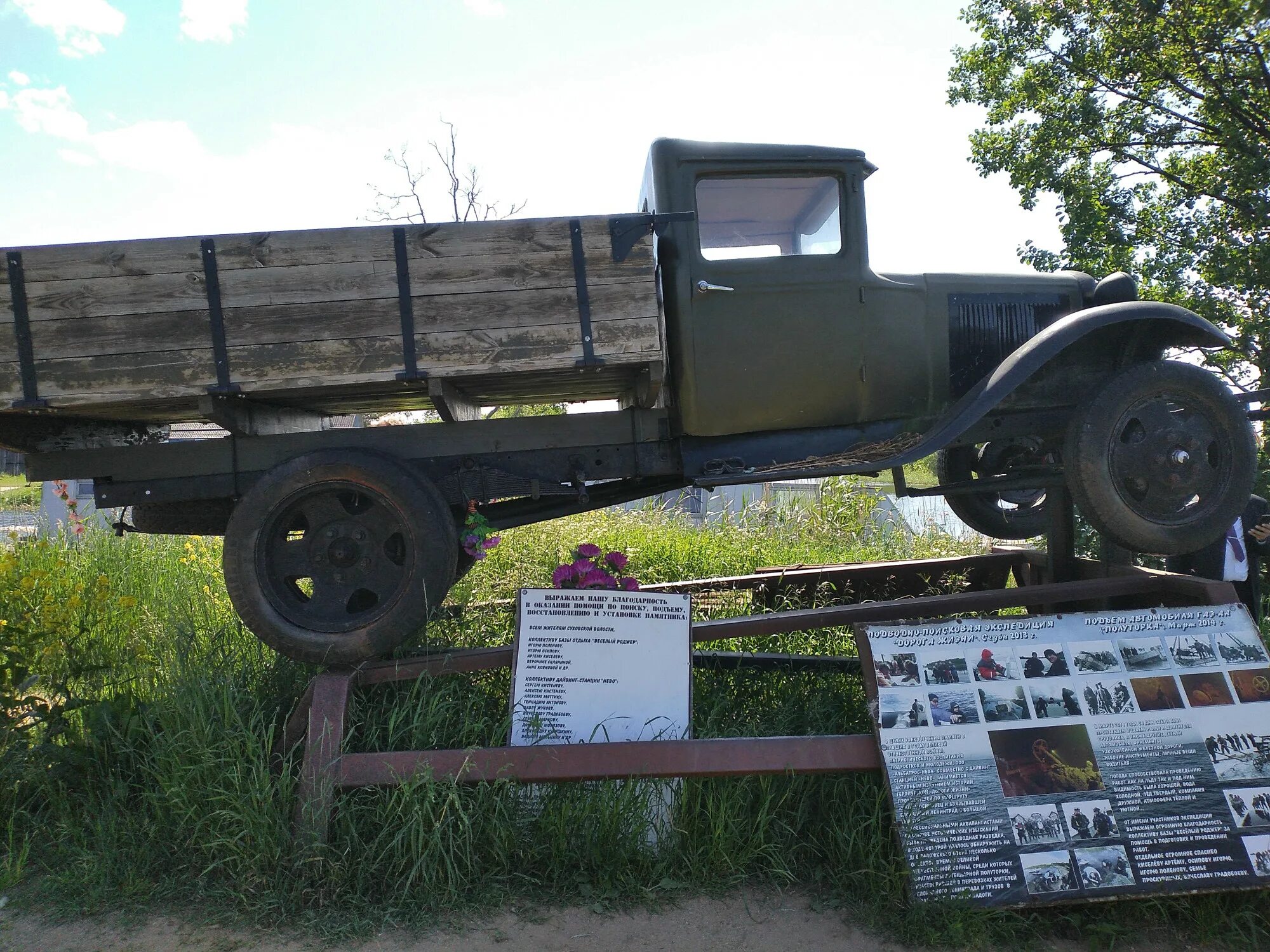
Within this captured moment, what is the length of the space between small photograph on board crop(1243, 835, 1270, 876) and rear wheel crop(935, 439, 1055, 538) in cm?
205

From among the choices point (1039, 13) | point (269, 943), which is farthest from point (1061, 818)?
point (1039, 13)

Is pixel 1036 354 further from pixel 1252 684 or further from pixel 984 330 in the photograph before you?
pixel 1252 684

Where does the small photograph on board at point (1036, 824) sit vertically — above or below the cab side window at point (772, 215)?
below

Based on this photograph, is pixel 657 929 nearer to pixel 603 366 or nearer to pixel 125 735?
pixel 603 366

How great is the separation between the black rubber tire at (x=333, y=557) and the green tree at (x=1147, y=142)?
24.4 feet

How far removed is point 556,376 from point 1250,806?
288 cm

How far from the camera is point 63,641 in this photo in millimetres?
4129

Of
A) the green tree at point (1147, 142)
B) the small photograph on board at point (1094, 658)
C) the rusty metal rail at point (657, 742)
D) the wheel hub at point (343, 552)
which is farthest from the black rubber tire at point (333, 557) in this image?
the green tree at point (1147, 142)

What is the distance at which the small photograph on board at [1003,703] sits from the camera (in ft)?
9.82

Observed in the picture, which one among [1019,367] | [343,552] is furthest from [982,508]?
[343,552]

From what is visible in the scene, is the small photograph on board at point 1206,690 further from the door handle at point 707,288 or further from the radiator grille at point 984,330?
the door handle at point 707,288

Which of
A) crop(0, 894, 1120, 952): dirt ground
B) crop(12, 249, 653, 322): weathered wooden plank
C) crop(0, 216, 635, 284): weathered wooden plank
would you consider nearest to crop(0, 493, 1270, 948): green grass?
crop(0, 894, 1120, 952): dirt ground

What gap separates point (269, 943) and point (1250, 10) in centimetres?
364

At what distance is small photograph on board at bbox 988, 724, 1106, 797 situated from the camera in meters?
2.87
